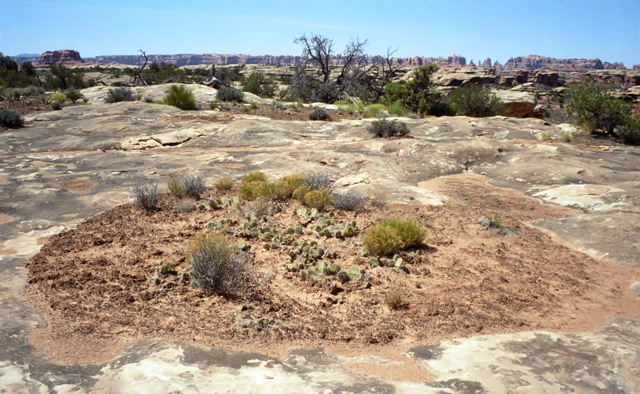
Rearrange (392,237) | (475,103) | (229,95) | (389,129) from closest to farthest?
(392,237)
(389,129)
(475,103)
(229,95)

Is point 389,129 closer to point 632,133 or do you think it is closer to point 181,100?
point 632,133

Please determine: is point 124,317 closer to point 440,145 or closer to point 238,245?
point 238,245

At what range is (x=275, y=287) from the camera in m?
4.80

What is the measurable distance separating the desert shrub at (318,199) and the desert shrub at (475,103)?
52.1 ft

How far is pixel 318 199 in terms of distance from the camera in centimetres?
723

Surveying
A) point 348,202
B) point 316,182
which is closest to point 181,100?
point 316,182

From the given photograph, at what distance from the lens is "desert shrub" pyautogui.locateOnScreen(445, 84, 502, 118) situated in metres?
20.6

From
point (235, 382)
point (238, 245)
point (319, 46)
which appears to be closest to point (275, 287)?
point (238, 245)

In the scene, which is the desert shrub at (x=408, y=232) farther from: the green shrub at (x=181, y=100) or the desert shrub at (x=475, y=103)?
the desert shrub at (x=475, y=103)

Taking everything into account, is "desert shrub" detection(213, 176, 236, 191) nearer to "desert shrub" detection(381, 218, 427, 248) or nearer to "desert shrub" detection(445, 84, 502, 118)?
"desert shrub" detection(381, 218, 427, 248)

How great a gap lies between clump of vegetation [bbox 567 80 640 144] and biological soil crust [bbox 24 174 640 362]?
995cm

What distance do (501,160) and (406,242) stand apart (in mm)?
6303

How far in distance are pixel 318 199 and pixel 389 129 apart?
6.43 metres

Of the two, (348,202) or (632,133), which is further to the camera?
(632,133)
